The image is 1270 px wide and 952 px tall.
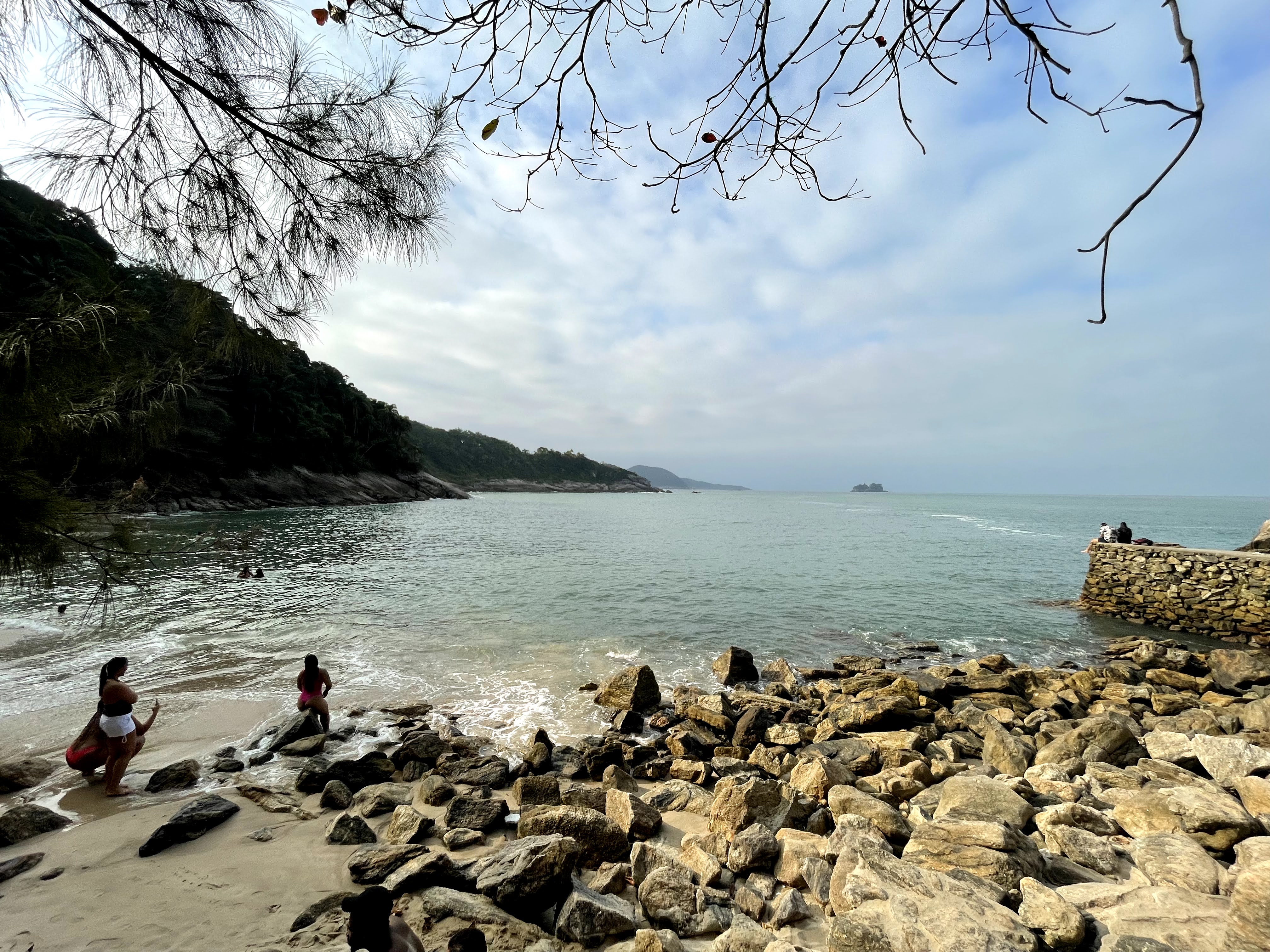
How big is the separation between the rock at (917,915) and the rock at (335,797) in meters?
5.01

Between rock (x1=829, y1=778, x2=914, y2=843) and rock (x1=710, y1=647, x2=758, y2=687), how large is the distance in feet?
20.3

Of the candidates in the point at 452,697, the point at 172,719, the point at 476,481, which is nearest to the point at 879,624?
the point at 452,697

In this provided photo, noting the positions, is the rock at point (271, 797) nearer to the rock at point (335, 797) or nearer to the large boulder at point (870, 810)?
the rock at point (335, 797)

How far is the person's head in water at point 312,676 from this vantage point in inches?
327

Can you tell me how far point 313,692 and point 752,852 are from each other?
7.06m

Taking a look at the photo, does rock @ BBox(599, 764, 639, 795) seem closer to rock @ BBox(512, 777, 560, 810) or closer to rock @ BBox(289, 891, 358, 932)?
rock @ BBox(512, 777, 560, 810)

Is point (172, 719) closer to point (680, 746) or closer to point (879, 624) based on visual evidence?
point (680, 746)

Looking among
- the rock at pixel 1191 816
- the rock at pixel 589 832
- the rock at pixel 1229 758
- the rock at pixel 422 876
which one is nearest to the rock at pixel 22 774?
the rock at pixel 422 876

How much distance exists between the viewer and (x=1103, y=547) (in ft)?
64.4

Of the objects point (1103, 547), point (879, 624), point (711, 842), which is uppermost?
point (1103, 547)

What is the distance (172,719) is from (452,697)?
4204 millimetres

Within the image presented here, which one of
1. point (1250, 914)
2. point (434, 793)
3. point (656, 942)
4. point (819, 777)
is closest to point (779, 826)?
point (819, 777)

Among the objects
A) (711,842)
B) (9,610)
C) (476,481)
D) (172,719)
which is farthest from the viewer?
(476,481)

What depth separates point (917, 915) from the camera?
9.98ft
